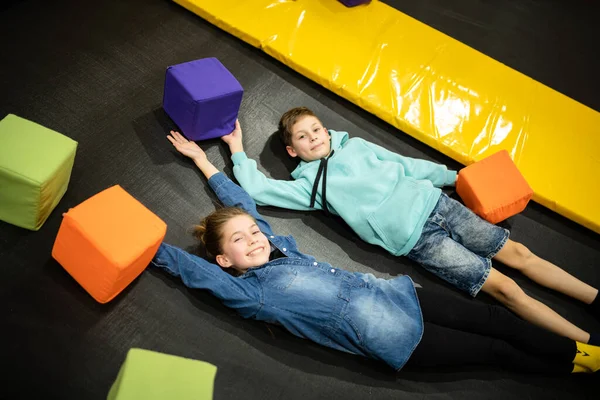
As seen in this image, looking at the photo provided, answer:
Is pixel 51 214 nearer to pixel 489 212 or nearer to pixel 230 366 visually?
pixel 230 366

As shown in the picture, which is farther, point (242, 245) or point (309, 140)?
point (309, 140)

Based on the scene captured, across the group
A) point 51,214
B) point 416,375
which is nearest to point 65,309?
point 51,214

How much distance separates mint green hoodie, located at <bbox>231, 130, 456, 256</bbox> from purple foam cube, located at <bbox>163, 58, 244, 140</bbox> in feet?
0.66

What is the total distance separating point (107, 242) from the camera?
2018 mm

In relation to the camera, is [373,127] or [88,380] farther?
[373,127]

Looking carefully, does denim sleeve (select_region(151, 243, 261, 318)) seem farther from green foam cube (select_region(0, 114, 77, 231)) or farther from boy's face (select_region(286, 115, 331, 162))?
boy's face (select_region(286, 115, 331, 162))

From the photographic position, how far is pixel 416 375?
2283 mm

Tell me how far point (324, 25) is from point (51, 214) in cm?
187

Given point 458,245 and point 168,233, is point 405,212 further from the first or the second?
point 168,233

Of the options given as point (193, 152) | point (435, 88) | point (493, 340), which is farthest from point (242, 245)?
point (435, 88)

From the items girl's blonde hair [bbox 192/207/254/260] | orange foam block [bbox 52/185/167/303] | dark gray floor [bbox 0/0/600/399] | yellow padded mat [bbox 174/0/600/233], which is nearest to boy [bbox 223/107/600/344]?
dark gray floor [bbox 0/0/600/399]

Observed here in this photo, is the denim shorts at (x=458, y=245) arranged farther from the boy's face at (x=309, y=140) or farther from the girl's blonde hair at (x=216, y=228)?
the girl's blonde hair at (x=216, y=228)

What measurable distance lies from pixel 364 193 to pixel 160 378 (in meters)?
1.20

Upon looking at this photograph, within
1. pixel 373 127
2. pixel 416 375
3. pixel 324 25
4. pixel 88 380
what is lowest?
pixel 88 380
